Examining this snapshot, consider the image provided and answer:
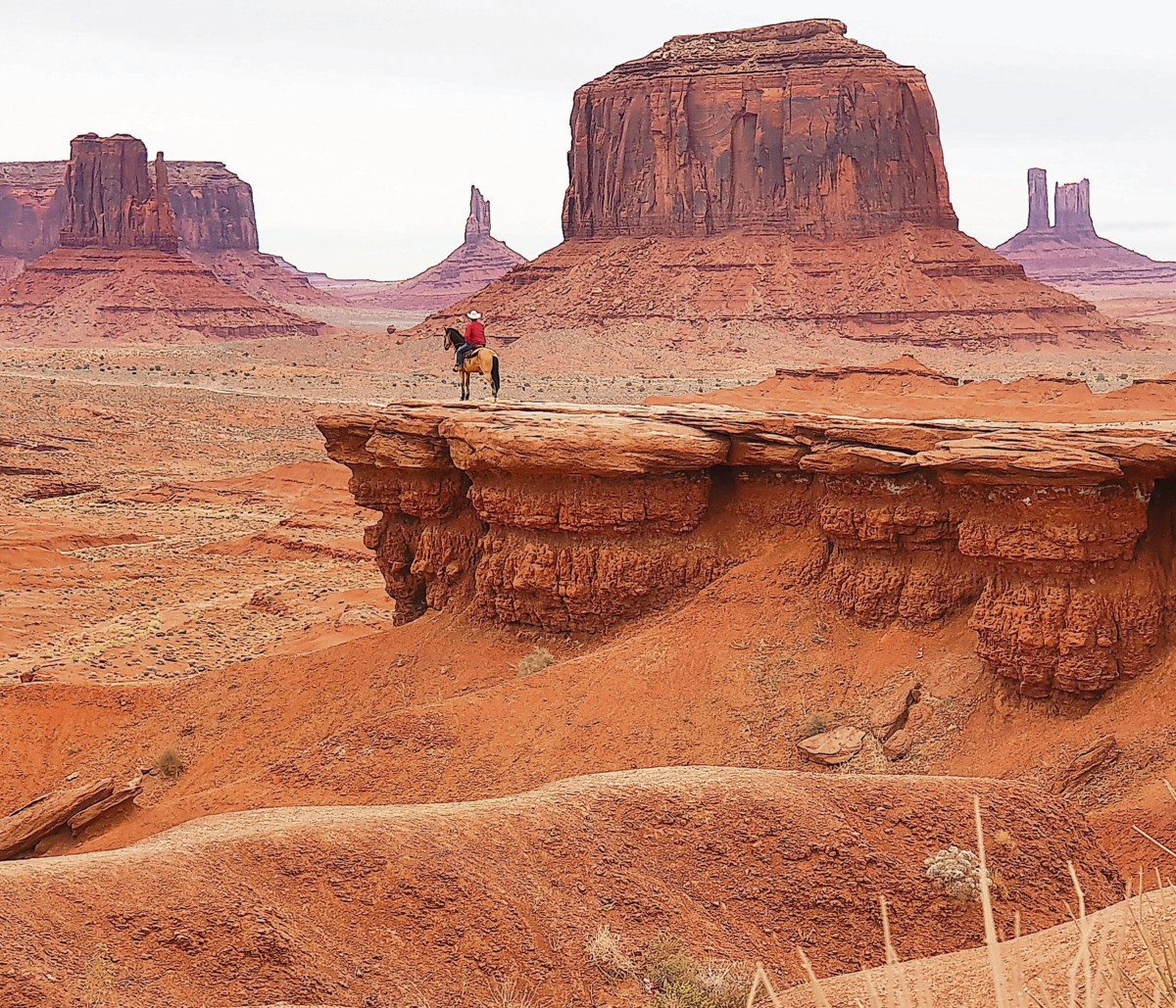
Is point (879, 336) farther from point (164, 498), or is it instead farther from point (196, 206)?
point (196, 206)

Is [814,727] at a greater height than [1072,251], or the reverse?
[1072,251]

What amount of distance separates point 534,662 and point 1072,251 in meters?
177

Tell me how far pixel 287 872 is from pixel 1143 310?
130318 mm

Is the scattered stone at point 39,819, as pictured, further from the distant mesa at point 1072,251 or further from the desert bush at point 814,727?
the distant mesa at point 1072,251

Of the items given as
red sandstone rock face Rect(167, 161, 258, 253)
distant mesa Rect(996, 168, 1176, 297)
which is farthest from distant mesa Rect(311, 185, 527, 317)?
distant mesa Rect(996, 168, 1176, 297)

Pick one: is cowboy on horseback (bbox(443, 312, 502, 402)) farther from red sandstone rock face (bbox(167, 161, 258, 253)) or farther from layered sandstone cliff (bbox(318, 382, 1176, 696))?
red sandstone rock face (bbox(167, 161, 258, 253))

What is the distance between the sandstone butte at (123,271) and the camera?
106 m

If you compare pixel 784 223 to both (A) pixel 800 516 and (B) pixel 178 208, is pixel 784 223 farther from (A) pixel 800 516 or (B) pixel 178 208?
(B) pixel 178 208

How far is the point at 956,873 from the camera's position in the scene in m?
8.73

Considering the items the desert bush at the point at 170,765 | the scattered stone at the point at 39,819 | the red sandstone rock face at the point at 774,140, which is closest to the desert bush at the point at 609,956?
the scattered stone at the point at 39,819

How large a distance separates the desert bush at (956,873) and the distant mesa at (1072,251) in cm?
17057

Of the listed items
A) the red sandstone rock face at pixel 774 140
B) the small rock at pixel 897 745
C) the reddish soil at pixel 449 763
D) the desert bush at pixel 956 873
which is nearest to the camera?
the reddish soil at pixel 449 763

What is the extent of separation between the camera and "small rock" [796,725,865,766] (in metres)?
11.5

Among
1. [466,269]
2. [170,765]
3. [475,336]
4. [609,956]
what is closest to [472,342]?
[475,336]
